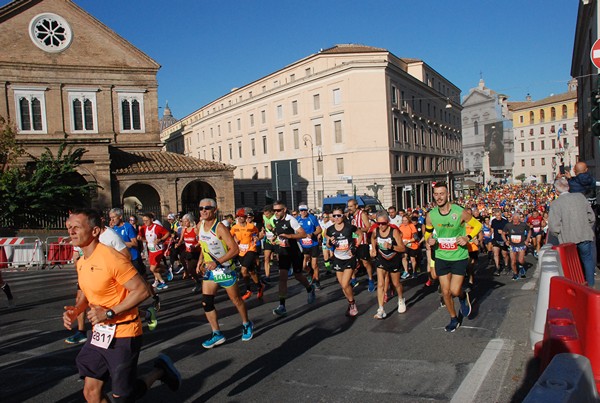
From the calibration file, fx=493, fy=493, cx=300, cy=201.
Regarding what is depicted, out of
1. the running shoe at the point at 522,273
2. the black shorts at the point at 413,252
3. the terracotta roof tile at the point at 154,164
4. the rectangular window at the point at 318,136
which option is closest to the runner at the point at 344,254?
the black shorts at the point at 413,252

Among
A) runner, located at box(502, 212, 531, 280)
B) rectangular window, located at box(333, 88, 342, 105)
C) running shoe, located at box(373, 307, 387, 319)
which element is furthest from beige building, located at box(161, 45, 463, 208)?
running shoe, located at box(373, 307, 387, 319)

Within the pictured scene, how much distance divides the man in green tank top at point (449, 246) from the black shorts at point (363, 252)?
4481mm

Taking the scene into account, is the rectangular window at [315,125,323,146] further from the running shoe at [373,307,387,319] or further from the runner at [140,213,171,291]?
the running shoe at [373,307,387,319]

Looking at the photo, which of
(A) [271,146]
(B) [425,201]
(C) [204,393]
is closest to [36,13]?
(A) [271,146]

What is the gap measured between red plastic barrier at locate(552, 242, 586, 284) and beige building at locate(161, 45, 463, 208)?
30.5m

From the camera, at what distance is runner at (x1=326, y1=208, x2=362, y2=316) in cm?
836

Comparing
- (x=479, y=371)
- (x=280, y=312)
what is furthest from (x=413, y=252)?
(x=479, y=371)

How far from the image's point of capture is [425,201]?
56.8m

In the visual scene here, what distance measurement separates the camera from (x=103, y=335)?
3803mm

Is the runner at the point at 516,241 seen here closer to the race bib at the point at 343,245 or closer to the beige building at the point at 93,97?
the race bib at the point at 343,245

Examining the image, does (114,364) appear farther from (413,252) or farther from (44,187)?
(44,187)

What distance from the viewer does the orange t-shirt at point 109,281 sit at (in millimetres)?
3801

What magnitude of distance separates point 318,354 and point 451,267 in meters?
2.34

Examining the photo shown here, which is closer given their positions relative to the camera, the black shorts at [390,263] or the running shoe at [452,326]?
the running shoe at [452,326]
